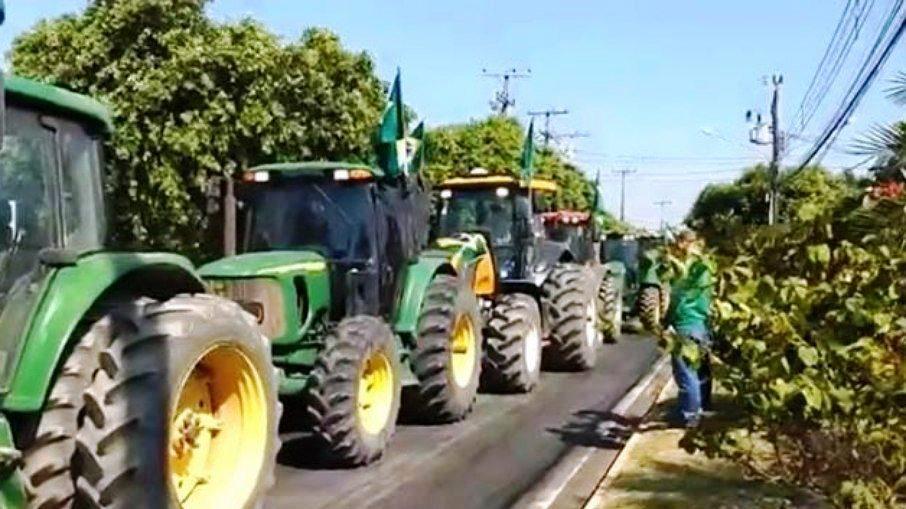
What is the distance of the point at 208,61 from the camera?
652 inches

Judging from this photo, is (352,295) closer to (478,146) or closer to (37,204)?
(37,204)

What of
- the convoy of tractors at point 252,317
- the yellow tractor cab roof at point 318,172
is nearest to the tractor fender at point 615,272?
the convoy of tractors at point 252,317

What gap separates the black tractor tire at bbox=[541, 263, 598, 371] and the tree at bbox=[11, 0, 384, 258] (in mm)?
4501

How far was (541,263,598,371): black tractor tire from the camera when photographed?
14.0m

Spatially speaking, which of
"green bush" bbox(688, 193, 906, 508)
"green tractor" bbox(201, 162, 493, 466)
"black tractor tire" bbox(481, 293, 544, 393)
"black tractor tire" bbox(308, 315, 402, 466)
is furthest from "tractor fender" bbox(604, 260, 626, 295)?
"green bush" bbox(688, 193, 906, 508)

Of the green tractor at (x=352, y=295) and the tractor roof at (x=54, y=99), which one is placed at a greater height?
the tractor roof at (x=54, y=99)

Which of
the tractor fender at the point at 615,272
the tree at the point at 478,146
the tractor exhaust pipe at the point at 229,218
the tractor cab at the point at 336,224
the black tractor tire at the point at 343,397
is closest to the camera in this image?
the black tractor tire at the point at 343,397

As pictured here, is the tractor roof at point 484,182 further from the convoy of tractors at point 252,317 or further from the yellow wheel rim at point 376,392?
the yellow wheel rim at point 376,392

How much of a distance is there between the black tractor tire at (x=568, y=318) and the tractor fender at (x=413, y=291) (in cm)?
324

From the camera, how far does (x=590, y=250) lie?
19.7m

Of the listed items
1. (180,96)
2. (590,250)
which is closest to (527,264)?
(180,96)

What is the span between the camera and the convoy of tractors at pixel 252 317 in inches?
187

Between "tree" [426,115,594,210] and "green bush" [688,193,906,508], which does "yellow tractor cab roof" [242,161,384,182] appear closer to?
"green bush" [688,193,906,508]

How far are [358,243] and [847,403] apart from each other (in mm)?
5237
